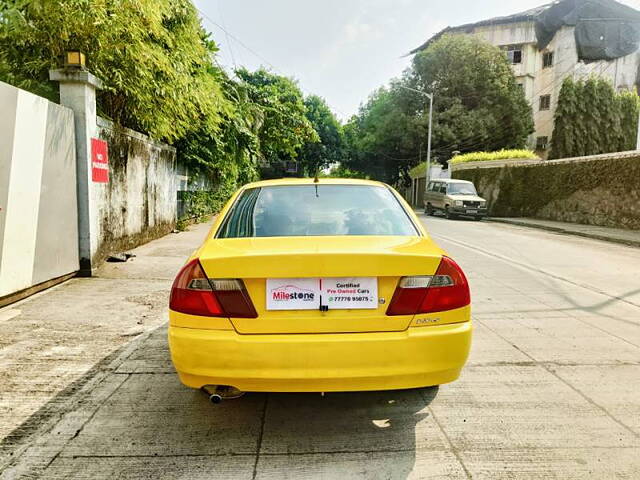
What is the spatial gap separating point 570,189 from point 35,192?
19893mm

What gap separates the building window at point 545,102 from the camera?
43438 mm

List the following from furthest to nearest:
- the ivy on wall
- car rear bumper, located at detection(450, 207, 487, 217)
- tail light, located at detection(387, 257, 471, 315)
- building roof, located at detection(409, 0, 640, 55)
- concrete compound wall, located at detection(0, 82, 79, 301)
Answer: building roof, located at detection(409, 0, 640, 55) < the ivy on wall < car rear bumper, located at detection(450, 207, 487, 217) < concrete compound wall, located at detection(0, 82, 79, 301) < tail light, located at detection(387, 257, 471, 315)

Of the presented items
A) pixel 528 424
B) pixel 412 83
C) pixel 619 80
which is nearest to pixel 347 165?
pixel 412 83

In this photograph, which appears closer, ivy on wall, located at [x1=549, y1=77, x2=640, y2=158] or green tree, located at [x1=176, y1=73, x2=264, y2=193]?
green tree, located at [x1=176, y1=73, x2=264, y2=193]

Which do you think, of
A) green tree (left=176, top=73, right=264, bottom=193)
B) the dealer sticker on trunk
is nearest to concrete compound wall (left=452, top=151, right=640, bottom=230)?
green tree (left=176, top=73, right=264, bottom=193)

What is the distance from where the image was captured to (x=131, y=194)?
29.9ft

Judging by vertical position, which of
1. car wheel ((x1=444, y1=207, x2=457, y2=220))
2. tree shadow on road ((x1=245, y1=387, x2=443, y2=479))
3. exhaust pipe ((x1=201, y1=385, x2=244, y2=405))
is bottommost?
tree shadow on road ((x1=245, y1=387, x2=443, y2=479))

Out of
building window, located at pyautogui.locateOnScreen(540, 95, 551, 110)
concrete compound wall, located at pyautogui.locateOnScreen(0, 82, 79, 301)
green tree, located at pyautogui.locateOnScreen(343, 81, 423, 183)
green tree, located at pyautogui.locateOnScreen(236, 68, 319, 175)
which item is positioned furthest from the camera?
building window, located at pyautogui.locateOnScreen(540, 95, 551, 110)

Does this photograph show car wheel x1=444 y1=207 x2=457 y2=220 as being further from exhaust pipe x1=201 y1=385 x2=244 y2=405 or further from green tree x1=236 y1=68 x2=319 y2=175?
exhaust pipe x1=201 y1=385 x2=244 y2=405

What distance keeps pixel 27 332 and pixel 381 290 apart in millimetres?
3608

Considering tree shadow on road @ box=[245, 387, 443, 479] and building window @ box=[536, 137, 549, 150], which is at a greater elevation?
building window @ box=[536, 137, 549, 150]

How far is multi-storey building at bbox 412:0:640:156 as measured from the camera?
1629 inches

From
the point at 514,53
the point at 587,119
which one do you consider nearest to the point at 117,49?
the point at 587,119

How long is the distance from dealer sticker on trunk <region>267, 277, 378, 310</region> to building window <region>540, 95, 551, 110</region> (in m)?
46.7
